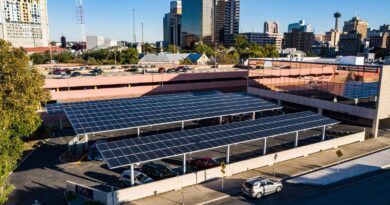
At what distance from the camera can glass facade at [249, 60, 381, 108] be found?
4088cm

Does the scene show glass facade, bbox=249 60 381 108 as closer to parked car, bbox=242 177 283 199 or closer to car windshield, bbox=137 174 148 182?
parked car, bbox=242 177 283 199

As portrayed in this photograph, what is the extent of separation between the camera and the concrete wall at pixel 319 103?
40.6 metres

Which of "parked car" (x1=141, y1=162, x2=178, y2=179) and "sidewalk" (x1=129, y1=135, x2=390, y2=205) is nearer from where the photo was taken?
"sidewalk" (x1=129, y1=135, x2=390, y2=205)

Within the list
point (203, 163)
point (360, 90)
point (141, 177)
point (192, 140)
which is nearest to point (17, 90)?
point (141, 177)

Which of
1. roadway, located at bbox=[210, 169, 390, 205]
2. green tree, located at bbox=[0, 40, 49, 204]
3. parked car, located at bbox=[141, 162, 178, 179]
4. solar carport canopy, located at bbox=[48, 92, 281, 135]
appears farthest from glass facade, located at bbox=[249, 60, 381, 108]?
green tree, located at bbox=[0, 40, 49, 204]

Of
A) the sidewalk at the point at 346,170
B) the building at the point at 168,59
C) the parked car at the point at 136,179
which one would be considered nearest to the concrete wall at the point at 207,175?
the parked car at the point at 136,179

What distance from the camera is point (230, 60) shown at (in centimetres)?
12650

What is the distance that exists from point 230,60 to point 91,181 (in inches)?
4127

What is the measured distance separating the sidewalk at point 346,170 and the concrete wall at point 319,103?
8024 millimetres

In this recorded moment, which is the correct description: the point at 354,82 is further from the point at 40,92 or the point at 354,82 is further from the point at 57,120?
the point at 57,120

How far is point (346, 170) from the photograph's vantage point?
29656 millimetres

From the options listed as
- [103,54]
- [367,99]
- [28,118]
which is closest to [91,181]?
[28,118]

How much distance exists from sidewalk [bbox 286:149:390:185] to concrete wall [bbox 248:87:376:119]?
8024 mm

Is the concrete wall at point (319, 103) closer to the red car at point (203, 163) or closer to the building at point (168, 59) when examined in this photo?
the red car at point (203, 163)
